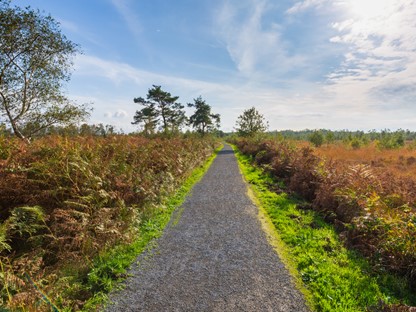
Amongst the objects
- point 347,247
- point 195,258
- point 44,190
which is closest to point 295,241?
point 347,247

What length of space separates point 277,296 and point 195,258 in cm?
181

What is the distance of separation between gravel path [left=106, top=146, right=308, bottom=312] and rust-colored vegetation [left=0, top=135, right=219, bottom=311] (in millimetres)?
879

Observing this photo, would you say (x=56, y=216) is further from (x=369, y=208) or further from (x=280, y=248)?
(x=369, y=208)

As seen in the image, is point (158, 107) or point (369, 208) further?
point (158, 107)

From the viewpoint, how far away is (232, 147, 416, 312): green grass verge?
3.36 meters

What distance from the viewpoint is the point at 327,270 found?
407 cm

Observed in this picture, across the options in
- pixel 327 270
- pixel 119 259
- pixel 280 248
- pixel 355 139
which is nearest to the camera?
pixel 327 270

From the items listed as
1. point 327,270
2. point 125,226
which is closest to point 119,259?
point 125,226

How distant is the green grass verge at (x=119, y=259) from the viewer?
3.61 metres

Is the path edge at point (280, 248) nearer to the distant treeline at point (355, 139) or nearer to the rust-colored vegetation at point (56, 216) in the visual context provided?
the rust-colored vegetation at point (56, 216)

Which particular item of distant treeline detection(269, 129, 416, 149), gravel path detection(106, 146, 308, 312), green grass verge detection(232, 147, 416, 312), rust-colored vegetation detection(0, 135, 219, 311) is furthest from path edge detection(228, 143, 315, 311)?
distant treeline detection(269, 129, 416, 149)

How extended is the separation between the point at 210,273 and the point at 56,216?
10.3 ft

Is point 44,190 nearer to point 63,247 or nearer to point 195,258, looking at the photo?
point 63,247

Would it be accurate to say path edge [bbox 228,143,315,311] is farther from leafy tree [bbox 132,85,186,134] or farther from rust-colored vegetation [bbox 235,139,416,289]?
leafy tree [bbox 132,85,186,134]
